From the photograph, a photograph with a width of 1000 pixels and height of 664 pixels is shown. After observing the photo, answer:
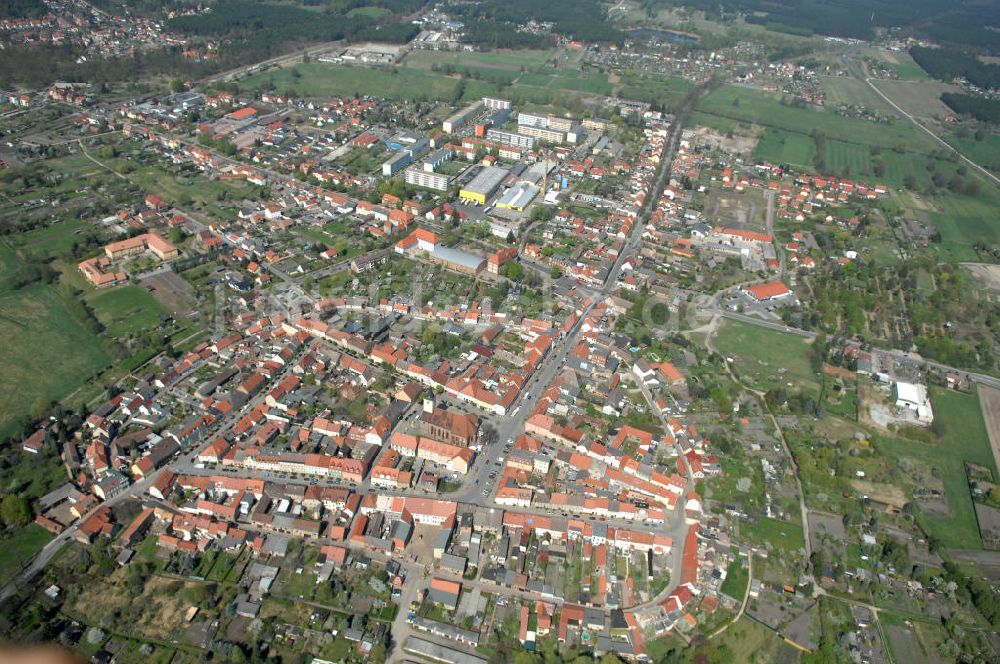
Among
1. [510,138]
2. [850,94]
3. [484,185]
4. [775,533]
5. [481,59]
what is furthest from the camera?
[481,59]

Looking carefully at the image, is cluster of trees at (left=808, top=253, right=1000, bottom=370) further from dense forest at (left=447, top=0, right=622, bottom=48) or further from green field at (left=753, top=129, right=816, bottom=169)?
dense forest at (left=447, top=0, right=622, bottom=48)

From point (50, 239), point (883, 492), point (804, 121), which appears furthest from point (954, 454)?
point (804, 121)

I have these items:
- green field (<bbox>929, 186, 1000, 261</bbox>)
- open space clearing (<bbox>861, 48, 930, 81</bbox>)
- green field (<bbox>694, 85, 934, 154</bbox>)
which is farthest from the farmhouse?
open space clearing (<bbox>861, 48, 930, 81</bbox>)

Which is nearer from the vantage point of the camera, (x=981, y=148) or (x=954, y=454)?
(x=954, y=454)

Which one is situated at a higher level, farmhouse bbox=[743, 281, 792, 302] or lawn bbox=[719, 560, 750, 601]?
farmhouse bbox=[743, 281, 792, 302]

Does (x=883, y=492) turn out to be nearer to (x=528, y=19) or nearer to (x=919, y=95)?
(x=919, y=95)

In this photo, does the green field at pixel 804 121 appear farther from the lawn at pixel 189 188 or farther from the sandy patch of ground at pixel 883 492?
the sandy patch of ground at pixel 883 492

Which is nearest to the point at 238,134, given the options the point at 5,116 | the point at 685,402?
the point at 5,116
